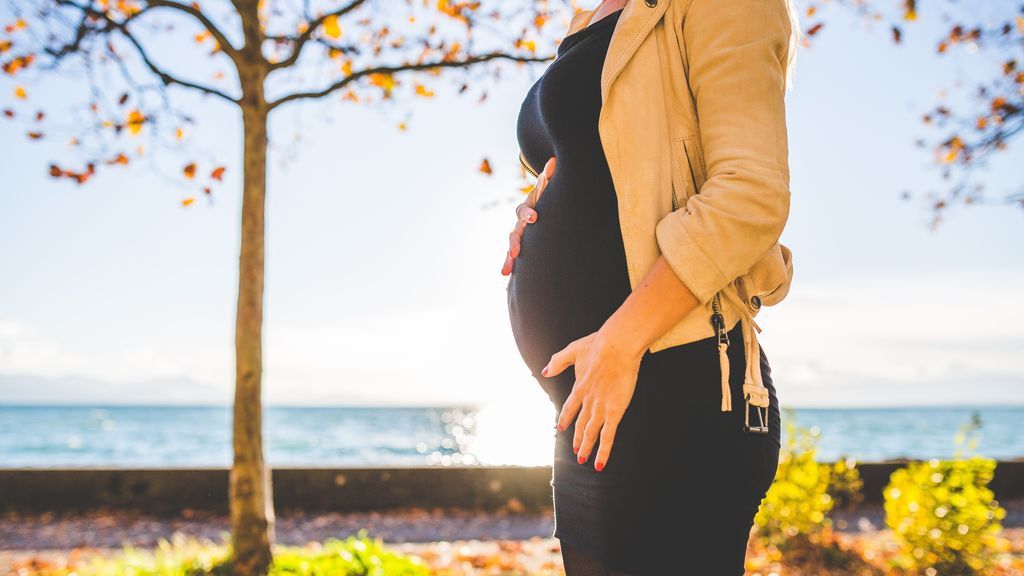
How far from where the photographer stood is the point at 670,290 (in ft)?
3.45

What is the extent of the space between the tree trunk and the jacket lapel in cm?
398

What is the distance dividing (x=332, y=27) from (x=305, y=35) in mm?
295

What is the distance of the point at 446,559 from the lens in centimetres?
566

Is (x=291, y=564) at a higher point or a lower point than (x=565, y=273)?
lower

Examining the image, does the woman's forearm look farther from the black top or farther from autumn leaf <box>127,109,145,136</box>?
autumn leaf <box>127,109,145,136</box>

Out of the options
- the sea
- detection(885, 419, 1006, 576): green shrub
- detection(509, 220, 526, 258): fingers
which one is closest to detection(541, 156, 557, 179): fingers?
detection(509, 220, 526, 258): fingers

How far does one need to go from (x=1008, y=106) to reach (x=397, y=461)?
2856cm

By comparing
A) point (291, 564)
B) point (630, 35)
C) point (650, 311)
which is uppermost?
point (630, 35)

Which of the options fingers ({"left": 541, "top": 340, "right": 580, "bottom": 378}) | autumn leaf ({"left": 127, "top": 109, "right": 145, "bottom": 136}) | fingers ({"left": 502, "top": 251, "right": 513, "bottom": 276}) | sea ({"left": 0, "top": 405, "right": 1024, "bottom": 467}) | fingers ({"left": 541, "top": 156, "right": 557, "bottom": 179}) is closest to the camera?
fingers ({"left": 541, "top": 340, "right": 580, "bottom": 378})

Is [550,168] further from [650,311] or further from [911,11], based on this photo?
[911,11]

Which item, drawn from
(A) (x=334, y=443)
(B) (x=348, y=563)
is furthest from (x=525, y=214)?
(A) (x=334, y=443)

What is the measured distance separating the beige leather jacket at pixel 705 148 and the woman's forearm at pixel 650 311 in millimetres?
22

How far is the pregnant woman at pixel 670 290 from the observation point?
106cm

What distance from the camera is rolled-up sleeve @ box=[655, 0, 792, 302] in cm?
Answer: 104
